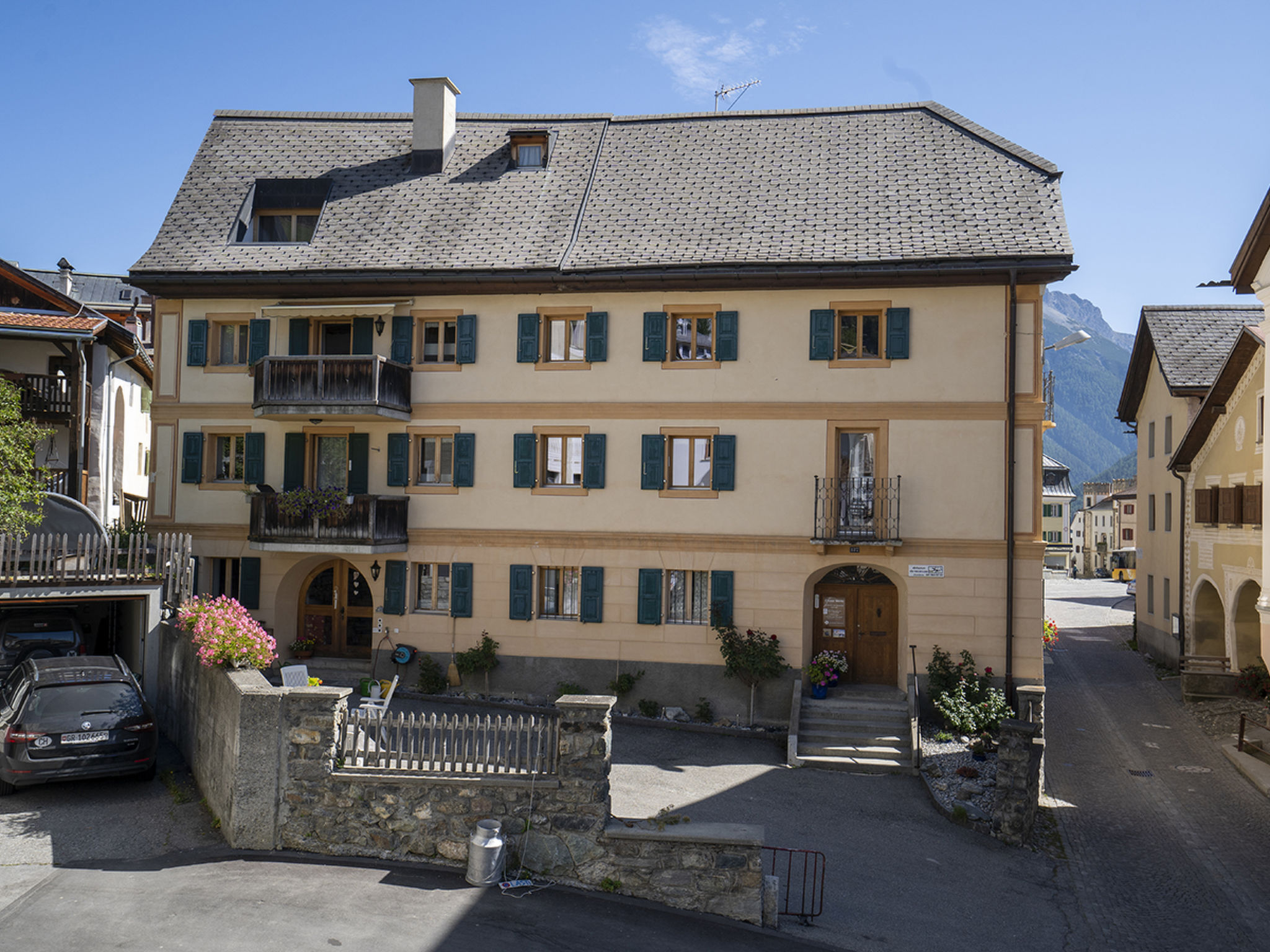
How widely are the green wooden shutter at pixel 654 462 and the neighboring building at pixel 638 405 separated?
0.05 meters

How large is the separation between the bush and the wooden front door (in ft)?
26.1

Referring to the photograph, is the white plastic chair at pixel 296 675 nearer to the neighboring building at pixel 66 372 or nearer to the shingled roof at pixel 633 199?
the shingled roof at pixel 633 199

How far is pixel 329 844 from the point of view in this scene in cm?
1164

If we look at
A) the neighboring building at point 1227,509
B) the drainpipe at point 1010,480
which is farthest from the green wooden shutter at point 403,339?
the neighboring building at point 1227,509

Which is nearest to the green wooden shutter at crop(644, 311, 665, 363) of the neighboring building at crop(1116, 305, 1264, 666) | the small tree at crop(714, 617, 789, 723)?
the small tree at crop(714, 617, 789, 723)

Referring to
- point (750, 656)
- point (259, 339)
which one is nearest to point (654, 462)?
point (750, 656)

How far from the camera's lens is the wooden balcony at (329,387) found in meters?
21.2

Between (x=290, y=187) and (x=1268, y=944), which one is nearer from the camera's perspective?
(x=1268, y=944)

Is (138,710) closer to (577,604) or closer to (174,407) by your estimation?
(577,604)

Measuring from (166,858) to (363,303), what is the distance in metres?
13.5

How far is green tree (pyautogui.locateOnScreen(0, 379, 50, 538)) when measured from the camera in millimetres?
17141

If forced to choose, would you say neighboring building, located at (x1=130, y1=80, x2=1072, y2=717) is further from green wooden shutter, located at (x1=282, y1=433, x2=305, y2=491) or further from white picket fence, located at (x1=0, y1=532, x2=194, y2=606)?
white picket fence, located at (x1=0, y1=532, x2=194, y2=606)

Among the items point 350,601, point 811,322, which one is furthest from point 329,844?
point 811,322

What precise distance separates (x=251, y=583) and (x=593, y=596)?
7.93m
